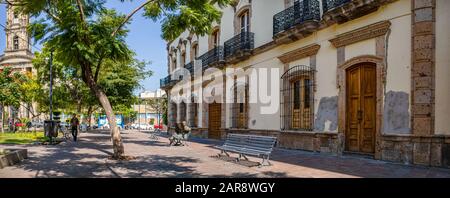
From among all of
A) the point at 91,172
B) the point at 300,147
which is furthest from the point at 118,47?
the point at 300,147

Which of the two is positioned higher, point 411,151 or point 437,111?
point 437,111

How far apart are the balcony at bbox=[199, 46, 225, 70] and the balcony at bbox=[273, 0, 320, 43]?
542 cm

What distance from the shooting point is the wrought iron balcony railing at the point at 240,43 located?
16156 millimetres

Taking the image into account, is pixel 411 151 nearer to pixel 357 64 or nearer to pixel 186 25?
pixel 357 64

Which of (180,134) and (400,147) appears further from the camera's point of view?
(180,134)

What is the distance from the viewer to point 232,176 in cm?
711

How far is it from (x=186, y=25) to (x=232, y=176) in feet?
17.3

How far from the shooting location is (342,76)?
35.5 feet

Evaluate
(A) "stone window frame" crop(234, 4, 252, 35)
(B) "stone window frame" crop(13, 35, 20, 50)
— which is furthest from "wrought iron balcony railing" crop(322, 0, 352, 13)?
(B) "stone window frame" crop(13, 35, 20, 50)

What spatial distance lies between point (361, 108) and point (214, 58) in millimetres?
10655

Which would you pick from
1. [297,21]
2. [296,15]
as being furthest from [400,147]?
[296,15]

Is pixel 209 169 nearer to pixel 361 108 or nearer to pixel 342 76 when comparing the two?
pixel 361 108

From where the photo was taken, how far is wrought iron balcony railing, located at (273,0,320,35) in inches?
464

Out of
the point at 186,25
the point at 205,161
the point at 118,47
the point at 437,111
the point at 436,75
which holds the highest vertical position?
the point at 186,25
